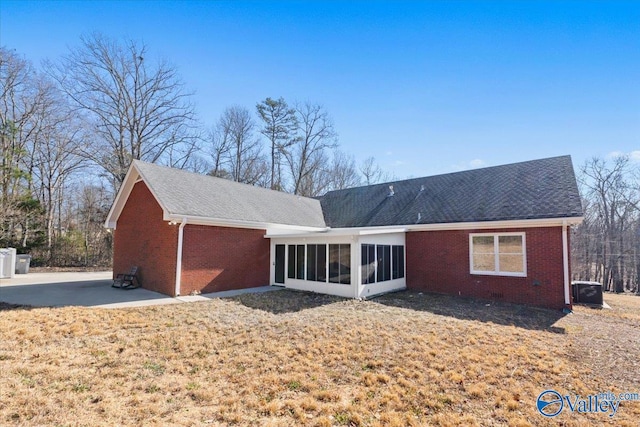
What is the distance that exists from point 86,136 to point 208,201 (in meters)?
17.4

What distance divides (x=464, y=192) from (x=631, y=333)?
780 cm

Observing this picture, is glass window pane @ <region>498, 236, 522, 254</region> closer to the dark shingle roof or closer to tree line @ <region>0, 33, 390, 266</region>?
the dark shingle roof

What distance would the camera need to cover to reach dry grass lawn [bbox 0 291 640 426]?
360cm

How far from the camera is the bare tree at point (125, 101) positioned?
888 inches

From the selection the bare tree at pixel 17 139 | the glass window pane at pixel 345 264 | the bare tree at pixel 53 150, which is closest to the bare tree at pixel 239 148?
the bare tree at pixel 53 150

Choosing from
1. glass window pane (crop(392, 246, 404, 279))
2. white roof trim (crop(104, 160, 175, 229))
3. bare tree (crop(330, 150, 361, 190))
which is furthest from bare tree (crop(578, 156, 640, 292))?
white roof trim (crop(104, 160, 175, 229))

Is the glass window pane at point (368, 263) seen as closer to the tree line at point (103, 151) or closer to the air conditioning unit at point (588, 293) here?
the air conditioning unit at point (588, 293)

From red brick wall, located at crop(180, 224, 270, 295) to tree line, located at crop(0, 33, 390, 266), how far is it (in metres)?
14.9

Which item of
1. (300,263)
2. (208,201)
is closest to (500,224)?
(300,263)

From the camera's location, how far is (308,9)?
11305 millimetres

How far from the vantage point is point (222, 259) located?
12008 millimetres

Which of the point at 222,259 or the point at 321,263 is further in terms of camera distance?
A: the point at 222,259

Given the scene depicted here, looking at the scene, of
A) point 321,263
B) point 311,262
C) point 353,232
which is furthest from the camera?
point 311,262

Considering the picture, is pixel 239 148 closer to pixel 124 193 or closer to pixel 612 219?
pixel 124 193
